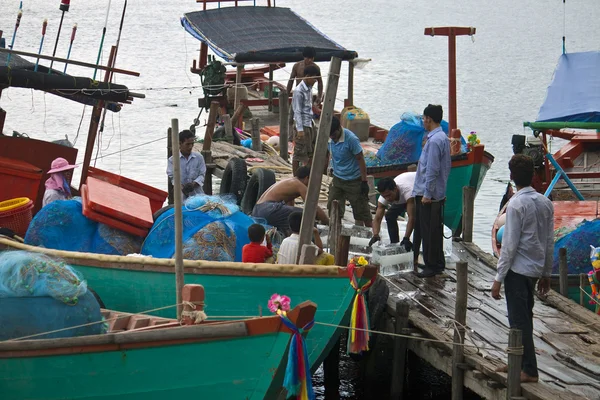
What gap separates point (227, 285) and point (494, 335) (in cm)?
272

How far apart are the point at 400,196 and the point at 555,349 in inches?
120

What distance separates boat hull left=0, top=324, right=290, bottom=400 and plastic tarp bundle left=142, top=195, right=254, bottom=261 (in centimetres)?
257

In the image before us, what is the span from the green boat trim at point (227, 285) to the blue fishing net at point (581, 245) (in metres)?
3.99

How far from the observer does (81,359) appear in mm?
8359

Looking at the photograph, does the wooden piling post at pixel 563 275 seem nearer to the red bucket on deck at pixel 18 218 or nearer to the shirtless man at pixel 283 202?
the shirtless man at pixel 283 202

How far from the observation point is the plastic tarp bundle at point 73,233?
1133cm

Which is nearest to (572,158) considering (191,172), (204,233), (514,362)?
(191,172)

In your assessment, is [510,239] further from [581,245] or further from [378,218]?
[581,245]

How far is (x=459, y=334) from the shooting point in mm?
9352

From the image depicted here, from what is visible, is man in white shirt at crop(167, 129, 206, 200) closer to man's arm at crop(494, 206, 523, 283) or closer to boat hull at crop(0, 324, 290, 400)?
boat hull at crop(0, 324, 290, 400)

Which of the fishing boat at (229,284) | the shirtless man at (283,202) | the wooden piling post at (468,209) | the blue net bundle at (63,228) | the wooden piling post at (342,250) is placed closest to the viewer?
the fishing boat at (229,284)

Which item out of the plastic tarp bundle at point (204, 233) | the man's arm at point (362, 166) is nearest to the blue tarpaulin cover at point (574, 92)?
the man's arm at point (362, 166)

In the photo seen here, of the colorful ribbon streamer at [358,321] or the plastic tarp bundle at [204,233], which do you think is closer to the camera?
the colorful ribbon streamer at [358,321]

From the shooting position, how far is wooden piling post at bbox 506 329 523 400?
26.3 feet
